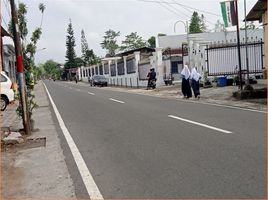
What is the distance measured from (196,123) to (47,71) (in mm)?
181905

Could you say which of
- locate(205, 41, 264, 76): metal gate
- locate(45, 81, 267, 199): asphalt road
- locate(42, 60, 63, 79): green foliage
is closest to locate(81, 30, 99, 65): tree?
locate(42, 60, 63, 79): green foliage

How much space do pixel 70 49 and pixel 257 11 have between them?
108322mm

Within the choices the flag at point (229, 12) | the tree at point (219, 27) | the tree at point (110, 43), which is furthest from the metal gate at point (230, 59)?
the tree at point (110, 43)

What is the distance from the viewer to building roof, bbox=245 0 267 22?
24.7 meters

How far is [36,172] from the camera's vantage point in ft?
24.2

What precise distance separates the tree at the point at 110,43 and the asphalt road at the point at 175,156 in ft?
354

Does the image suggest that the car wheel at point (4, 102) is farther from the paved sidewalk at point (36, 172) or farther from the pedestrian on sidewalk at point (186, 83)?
the paved sidewalk at point (36, 172)

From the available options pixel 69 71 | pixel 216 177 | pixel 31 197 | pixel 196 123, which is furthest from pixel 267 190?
pixel 69 71

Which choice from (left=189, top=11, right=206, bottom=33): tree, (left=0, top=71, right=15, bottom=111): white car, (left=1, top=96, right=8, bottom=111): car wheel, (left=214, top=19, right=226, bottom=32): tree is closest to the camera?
(left=1, top=96, right=8, bottom=111): car wheel

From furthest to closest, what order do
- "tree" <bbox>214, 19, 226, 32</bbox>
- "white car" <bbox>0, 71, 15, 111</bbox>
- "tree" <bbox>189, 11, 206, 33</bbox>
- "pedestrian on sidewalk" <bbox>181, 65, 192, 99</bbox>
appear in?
"tree" <bbox>189, 11, 206, 33</bbox>, "tree" <bbox>214, 19, 226, 32</bbox>, "pedestrian on sidewalk" <bbox>181, 65, 192, 99</bbox>, "white car" <bbox>0, 71, 15, 111</bbox>

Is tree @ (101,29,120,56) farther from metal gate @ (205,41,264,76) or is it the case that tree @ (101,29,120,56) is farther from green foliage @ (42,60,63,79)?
metal gate @ (205,41,264,76)

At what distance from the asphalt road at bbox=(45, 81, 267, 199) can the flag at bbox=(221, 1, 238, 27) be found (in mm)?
9990

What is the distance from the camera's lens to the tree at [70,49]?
128 meters

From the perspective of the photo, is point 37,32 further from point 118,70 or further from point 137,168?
point 118,70
